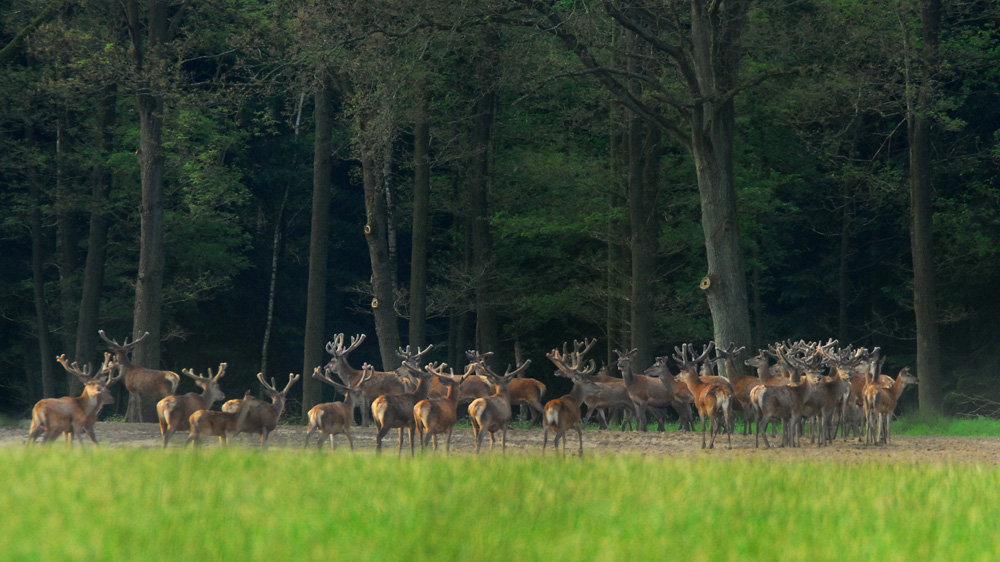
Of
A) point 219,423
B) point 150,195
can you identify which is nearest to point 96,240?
point 150,195

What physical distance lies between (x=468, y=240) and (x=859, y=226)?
1123 centimetres

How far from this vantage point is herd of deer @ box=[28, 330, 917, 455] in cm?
1421

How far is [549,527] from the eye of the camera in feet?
20.2

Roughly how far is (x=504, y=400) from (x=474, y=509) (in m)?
8.41

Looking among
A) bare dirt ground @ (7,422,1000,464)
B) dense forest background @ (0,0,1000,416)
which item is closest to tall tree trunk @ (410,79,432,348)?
dense forest background @ (0,0,1000,416)

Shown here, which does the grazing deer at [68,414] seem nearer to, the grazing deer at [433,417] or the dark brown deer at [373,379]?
the grazing deer at [433,417]

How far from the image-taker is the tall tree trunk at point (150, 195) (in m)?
23.2

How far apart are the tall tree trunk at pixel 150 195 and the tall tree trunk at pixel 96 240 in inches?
136

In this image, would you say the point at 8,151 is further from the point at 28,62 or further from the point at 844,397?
the point at 844,397

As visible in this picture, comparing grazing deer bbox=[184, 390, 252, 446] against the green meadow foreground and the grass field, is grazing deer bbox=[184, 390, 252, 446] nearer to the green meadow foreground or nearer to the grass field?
the green meadow foreground

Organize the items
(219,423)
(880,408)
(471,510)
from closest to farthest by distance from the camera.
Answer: (471,510)
(219,423)
(880,408)

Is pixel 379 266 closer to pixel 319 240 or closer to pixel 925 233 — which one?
pixel 319 240

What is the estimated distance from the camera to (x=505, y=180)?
31.0 m

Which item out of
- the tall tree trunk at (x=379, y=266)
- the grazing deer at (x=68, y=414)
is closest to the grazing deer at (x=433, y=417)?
the grazing deer at (x=68, y=414)
